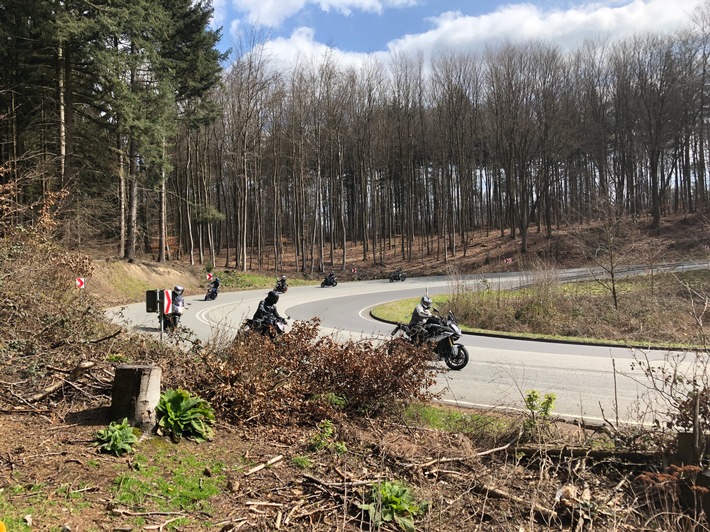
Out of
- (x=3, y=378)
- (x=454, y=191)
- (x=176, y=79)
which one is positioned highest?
(x=176, y=79)

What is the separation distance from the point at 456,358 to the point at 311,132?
36318 millimetres

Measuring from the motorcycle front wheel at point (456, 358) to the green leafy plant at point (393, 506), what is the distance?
6.15 metres

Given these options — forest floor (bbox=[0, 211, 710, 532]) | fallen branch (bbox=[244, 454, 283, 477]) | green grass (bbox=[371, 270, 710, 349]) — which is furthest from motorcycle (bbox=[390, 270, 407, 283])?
fallen branch (bbox=[244, 454, 283, 477])

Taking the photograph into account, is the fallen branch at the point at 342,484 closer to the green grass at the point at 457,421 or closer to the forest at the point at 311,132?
the green grass at the point at 457,421

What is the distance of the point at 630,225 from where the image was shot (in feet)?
128

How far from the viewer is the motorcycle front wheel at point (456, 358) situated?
986 cm

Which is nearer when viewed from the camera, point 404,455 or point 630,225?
point 404,455

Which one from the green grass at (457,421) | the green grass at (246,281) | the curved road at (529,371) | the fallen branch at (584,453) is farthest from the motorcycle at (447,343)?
the green grass at (246,281)

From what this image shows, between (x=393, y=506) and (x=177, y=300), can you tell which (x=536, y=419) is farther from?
(x=177, y=300)

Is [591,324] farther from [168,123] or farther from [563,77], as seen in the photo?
[563,77]

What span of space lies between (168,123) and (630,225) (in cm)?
3629

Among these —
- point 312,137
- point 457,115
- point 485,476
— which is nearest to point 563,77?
point 457,115

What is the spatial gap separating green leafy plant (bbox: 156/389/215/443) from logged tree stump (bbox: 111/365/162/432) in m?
0.10

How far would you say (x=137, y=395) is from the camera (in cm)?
438
